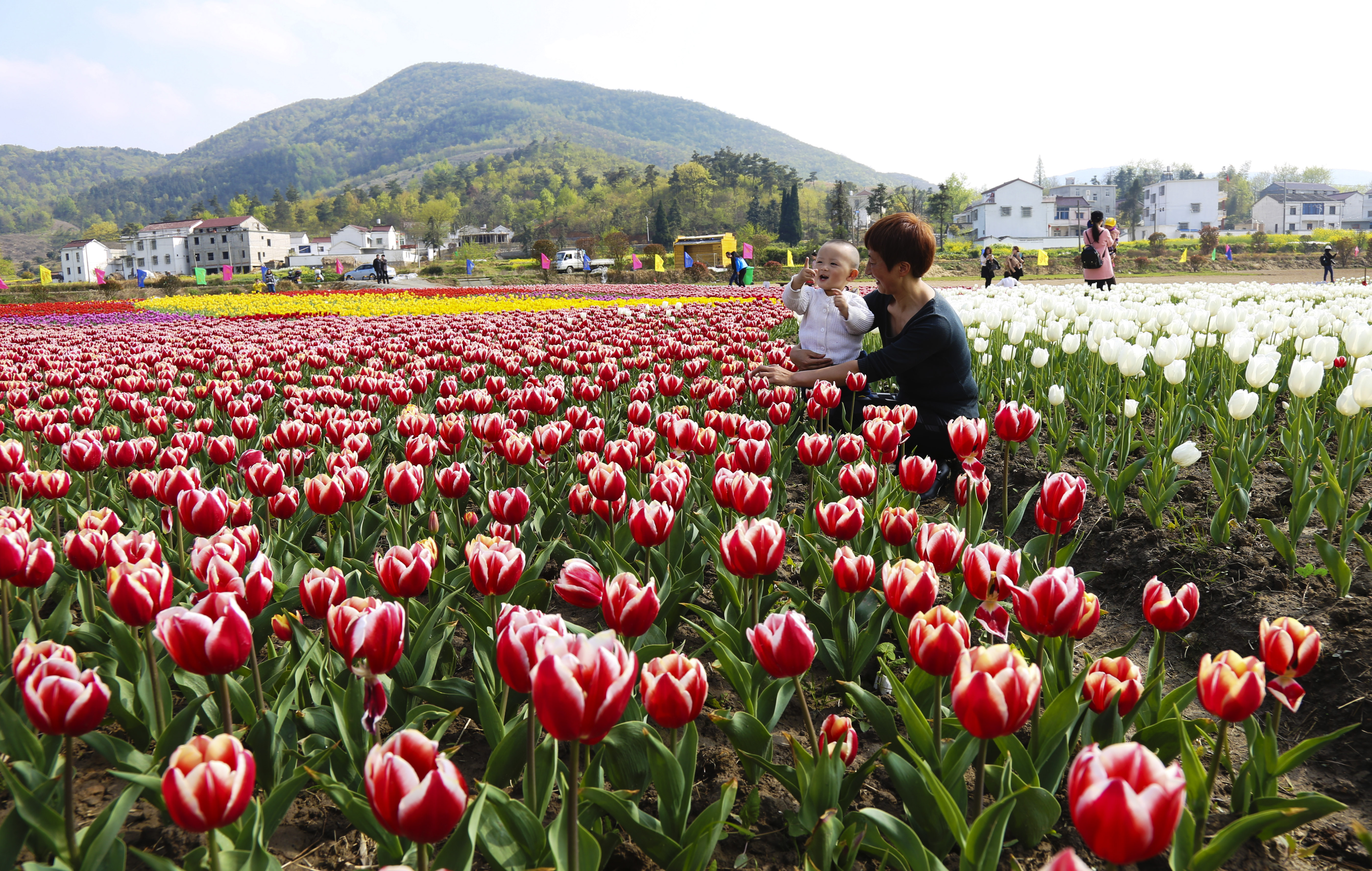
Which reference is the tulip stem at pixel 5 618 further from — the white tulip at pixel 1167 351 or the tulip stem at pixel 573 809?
the white tulip at pixel 1167 351

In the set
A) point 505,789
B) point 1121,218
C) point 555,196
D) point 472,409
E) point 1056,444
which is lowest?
point 505,789

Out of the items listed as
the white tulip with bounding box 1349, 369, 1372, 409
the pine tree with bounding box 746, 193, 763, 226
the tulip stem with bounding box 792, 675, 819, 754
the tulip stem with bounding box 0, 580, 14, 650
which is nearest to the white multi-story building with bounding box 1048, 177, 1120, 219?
the pine tree with bounding box 746, 193, 763, 226

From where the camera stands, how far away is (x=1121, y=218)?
11888 centimetres

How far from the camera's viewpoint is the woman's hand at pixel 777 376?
5051 millimetres

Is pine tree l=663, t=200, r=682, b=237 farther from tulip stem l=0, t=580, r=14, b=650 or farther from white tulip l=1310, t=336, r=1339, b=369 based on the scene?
tulip stem l=0, t=580, r=14, b=650

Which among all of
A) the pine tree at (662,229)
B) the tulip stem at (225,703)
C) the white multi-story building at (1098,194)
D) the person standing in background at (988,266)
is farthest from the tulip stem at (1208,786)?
the white multi-story building at (1098,194)

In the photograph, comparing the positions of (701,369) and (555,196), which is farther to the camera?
(555,196)

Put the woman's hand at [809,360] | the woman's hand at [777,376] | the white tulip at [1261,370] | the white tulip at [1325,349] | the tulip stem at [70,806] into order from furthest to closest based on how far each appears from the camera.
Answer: the woman's hand at [809,360] → the woman's hand at [777,376] → the white tulip at [1325,349] → the white tulip at [1261,370] → the tulip stem at [70,806]

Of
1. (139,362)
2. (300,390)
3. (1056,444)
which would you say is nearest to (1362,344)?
(1056,444)

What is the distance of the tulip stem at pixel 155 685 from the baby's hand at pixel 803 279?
184 inches

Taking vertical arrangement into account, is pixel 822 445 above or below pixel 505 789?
above

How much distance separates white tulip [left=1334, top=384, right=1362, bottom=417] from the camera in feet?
10.9

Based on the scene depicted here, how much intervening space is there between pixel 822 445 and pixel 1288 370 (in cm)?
504

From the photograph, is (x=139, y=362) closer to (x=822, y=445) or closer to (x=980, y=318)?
(x=822, y=445)
